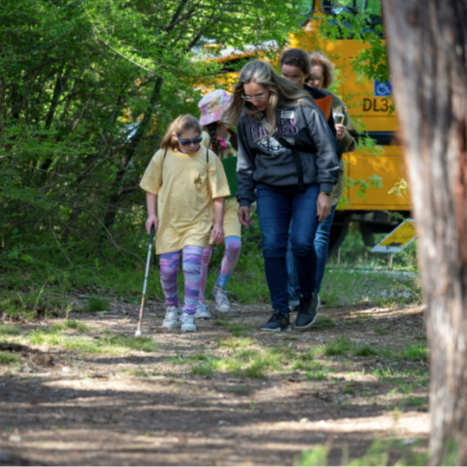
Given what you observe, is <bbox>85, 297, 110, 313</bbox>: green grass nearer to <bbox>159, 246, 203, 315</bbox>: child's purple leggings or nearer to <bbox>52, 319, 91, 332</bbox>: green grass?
<bbox>52, 319, 91, 332</bbox>: green grass

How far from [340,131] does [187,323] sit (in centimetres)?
192

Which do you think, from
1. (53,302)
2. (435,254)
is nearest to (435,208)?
(435,254)

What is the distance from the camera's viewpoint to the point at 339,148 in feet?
17.1

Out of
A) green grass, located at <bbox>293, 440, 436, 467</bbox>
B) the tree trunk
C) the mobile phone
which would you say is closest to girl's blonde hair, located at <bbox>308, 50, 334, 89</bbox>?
the mobile phone

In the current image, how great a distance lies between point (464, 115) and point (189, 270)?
10.2 ft

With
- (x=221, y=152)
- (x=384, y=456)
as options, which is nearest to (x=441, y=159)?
(x=384, y=456)

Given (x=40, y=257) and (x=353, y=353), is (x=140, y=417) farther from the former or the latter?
(x=40, y=257)

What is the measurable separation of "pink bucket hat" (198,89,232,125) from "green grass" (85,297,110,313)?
1.75 m

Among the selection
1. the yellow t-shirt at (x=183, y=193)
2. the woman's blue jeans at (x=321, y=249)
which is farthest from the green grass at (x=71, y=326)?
the woman's blue jeans at (x=321, y=249)

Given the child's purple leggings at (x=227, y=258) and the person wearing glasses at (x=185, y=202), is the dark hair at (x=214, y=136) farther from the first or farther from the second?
the child's purple leggings at (x=227, y=258)

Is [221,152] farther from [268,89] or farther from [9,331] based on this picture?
[9,331]

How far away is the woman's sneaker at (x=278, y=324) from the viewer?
4727 mm

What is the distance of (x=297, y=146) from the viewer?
4.53 meters

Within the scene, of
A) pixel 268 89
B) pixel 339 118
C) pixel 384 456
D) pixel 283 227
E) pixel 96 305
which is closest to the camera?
pixel 384 456
